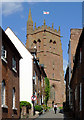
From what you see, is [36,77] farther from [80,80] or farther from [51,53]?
[51,53]

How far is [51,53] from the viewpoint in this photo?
9269cm

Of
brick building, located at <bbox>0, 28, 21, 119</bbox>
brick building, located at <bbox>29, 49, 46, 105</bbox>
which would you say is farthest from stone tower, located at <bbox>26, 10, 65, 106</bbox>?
brick building, located at <bbox>0, 28, 21, 119</bbox>

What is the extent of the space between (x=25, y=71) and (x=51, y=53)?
62.6 m

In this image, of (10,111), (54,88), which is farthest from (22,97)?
(54,88)

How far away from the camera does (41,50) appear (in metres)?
92.2

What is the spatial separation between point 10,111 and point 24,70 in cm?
1365

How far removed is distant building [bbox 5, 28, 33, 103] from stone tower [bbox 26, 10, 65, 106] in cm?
5713

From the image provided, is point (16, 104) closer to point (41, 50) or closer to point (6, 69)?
point (6, 69)

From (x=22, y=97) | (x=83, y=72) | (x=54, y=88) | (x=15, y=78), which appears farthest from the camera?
(x=54, y=88)

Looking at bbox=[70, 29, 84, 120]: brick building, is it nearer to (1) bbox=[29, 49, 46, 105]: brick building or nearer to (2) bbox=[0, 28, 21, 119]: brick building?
(2) bbox=[0, 28, 21, 119]: brick building

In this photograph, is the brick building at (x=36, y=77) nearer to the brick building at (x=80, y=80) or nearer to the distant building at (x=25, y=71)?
the distant building at (x=25, y=71)

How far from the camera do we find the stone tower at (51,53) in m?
88.8

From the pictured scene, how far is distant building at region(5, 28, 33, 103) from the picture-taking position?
2989cm

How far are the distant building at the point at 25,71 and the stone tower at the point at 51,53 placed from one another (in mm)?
57128
